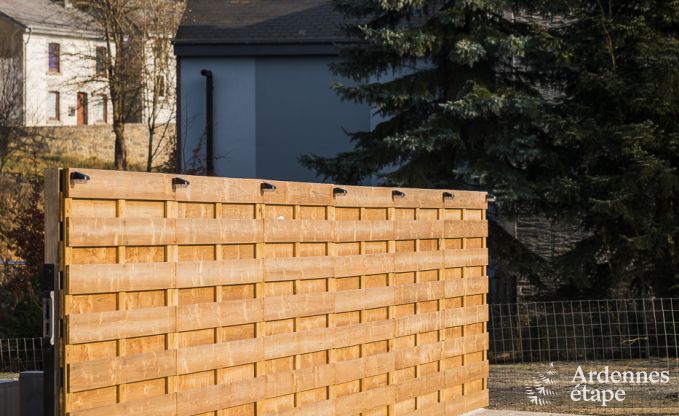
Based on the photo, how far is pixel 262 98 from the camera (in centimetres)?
2680

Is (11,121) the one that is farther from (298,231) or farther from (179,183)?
(179,183)

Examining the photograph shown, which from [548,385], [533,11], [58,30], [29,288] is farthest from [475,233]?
[58,30]

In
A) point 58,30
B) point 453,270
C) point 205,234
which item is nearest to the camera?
point 205,234

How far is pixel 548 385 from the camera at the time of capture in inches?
537

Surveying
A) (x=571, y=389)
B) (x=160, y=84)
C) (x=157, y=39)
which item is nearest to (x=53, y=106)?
(x=160, y=84)

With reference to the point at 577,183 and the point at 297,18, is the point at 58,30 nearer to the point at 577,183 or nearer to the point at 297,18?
the point at 297,18

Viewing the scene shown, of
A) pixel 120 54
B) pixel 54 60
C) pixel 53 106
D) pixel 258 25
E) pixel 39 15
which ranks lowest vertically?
pixel 258 25

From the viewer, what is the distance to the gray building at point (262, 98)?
1043 inches

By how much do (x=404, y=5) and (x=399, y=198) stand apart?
9.72 meters

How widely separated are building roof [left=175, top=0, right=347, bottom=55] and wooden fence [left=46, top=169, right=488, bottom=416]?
17.2 m

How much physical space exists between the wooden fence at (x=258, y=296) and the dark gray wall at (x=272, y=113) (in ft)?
53.6

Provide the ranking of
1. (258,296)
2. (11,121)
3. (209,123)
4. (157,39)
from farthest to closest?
(11,121), (157,39), (209,123), (258,296)

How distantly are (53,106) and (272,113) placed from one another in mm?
28910

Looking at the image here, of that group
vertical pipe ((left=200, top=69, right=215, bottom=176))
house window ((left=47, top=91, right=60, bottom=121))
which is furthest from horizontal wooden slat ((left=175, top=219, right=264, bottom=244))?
house window ((left=47, top=91, right=60, bottom=121))
